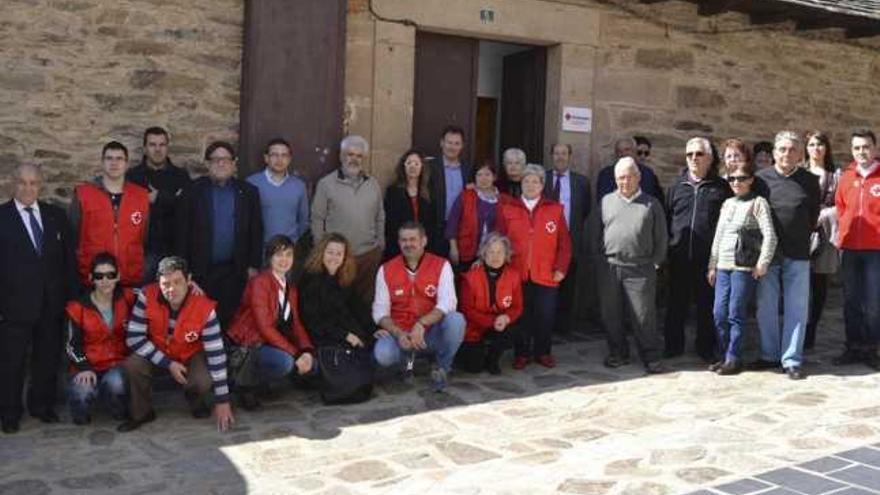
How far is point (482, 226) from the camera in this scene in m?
6.44

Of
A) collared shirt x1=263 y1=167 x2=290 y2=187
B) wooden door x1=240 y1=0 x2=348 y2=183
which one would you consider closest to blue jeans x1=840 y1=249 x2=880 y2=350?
wooden door x1=240 y1=0 x2=348 y2=183

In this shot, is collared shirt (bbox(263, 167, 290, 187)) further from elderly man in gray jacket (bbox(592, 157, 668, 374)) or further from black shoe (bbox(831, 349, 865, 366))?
black shoe (bbox(831, 349, 865, 366))

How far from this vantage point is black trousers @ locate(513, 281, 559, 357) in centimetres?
627

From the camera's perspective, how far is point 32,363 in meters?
4.94

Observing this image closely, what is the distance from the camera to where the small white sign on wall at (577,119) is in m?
7.90

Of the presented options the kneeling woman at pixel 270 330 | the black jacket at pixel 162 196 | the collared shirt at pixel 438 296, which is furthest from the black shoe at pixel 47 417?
the collared shirt at pixel 438 296

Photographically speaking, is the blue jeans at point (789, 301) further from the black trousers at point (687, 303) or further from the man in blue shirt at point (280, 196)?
the man in blue shirt at point (280, 196)

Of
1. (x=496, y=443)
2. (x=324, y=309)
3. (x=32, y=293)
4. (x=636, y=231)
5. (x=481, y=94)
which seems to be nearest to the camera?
(x=496, y=443)

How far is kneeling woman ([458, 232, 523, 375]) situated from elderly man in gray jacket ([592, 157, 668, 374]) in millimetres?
689

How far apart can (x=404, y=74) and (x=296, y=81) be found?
99 cm

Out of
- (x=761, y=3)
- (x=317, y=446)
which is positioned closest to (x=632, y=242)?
(x=317, y=446)

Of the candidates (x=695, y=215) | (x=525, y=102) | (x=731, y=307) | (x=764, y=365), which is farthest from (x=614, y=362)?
(x=525, y=102)

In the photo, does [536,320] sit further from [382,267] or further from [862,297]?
[862,297]

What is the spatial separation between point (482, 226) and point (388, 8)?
1.96 metres
